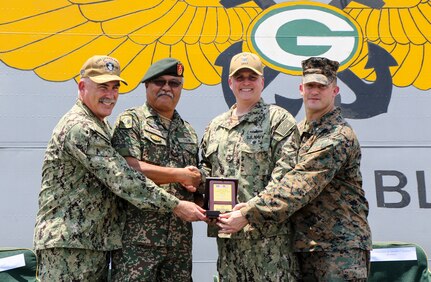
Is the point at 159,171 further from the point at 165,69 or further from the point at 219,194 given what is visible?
the point at 165,69

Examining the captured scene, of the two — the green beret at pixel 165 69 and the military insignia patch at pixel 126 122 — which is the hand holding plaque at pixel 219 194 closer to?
the military insignia patch at pixel 126 122

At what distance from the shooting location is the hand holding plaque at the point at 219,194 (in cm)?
271

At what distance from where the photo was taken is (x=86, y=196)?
8.85 ft

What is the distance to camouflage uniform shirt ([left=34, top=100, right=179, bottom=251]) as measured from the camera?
104 inches

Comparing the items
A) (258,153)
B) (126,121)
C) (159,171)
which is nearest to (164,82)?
(126,121)

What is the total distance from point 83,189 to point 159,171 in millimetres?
399

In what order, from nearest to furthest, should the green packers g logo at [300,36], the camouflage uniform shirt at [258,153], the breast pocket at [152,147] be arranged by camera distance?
the camouflage uniform shirt at [258,153] < the breast pocket at [152,147] < the green packers g logo at [300,36]

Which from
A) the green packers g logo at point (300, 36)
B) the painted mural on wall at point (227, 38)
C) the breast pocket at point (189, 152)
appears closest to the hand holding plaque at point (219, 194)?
the breast pocket at point (189, 152)

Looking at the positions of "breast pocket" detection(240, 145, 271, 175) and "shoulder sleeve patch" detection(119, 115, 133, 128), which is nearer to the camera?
"breast pocket" detection(240, 145, 271, 175)

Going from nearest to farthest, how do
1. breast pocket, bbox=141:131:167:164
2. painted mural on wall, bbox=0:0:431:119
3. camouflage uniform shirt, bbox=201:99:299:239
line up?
1. camouflage uniform shirt, bbox=201:99:299:239
2. breast pocket, bbox=141:131:167:164
3. painted mural on wall, bbox=0:0:431:119

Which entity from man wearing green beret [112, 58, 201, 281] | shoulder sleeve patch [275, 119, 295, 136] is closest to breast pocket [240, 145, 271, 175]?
shoulder sleeve patch [275, 119, 295, 136]

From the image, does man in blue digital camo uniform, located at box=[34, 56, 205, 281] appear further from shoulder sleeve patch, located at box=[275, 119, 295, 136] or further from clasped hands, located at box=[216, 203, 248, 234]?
shoulder sleeve patch, located at box=[275, 119, 295, 136]

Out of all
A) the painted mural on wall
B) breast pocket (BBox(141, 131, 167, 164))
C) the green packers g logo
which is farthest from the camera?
the green packers g logo

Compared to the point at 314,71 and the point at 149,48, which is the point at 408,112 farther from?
the point at 149,48
